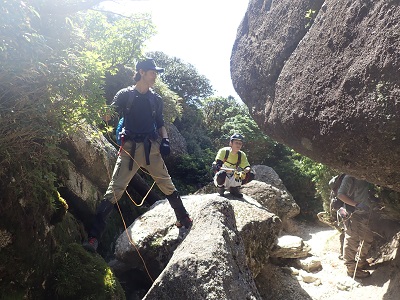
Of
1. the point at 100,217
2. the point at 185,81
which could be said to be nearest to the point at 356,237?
the point at 100,217

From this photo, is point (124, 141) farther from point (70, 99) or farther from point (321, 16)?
point (321, 16)

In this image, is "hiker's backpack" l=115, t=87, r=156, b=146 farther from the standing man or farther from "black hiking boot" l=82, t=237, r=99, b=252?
the standing man

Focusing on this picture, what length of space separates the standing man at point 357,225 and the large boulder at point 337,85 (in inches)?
104

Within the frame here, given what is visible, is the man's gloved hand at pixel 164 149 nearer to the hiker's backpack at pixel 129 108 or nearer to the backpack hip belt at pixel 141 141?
the backpack hip belt at pixel 141 141

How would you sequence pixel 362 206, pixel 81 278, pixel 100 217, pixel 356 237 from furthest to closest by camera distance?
pixel 356 237 < pixel 362 206 < pixel 100 217 < pixel 81 278

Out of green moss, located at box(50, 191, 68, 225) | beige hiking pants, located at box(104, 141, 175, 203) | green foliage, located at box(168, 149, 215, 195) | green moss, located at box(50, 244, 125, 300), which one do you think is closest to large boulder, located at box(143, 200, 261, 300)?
beige hiking pants, located at box(104, 141, 175, 203)

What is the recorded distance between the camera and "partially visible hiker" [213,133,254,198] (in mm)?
8898

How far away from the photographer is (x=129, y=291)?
6.75 m

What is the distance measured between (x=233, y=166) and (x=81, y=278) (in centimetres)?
487

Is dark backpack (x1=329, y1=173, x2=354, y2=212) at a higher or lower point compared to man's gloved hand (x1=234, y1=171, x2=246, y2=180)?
lower

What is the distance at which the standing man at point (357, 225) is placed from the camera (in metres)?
7.54

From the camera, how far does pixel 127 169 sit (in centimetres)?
575

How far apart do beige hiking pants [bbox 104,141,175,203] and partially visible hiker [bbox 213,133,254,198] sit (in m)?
3.22

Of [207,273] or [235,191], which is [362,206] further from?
[207,273]
